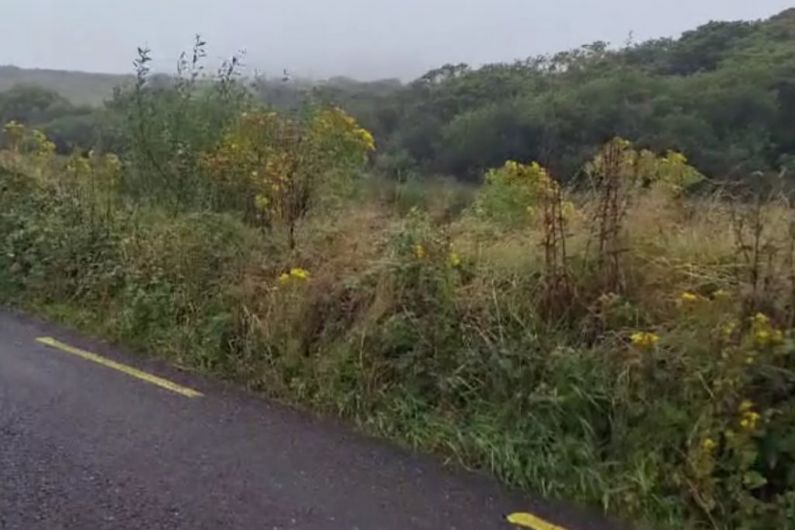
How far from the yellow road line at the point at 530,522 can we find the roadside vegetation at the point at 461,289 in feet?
1.07

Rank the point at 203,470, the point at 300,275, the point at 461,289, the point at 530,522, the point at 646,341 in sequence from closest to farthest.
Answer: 1. the point at 530,522
2. the point at 203,470
3. the point at 646,341
4. the point at 461,289
5. the point at 300,275

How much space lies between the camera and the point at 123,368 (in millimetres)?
5797

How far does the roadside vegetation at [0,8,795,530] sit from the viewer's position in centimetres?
398

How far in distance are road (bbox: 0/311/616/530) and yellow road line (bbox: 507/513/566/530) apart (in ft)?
0.08

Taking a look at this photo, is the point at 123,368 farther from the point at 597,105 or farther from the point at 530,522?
the point at 597,105

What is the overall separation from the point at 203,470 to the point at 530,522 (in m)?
1.56

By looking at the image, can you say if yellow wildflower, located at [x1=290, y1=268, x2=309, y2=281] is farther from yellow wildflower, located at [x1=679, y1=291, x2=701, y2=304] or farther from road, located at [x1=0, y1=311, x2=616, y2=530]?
yellow wildflower, located at [x1=679, y1=291, x2=701, y2=304]

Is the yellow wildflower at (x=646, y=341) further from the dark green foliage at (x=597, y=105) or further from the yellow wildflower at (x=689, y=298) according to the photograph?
the dark green foliage at (x=597, y=105)

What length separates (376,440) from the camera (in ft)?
15.3

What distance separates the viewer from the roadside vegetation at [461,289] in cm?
398

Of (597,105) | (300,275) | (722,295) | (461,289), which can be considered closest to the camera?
(722,295)

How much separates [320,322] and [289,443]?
121cm

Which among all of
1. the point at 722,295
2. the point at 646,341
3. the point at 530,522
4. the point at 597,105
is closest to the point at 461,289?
the point at 646,341

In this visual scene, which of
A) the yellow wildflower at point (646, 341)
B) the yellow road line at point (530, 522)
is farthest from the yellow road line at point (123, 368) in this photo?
the yellow wildflower at point (646, 341)
